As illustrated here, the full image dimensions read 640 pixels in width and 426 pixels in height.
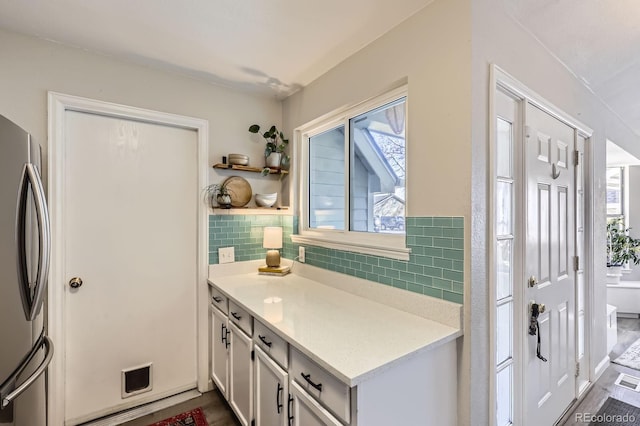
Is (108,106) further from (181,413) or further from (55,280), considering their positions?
(181,413)

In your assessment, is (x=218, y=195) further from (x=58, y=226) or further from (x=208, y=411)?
(x=208, y=411)

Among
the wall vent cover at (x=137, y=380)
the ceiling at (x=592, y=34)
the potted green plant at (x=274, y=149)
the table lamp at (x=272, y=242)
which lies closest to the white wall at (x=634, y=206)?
the ceiling at (x=592, y=34)

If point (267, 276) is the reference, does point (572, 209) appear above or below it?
above

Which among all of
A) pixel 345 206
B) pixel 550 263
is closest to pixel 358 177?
pixel 345 206

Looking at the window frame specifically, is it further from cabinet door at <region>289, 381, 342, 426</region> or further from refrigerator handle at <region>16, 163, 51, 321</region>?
refrigerator handle at <region>16, 163, 51, 321</region>

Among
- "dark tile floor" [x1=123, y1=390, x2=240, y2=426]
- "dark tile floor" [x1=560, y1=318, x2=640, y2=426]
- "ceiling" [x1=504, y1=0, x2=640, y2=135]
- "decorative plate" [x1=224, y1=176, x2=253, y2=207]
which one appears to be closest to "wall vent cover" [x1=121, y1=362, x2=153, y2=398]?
"dark tile floor" [x1=123, y1=390, x2=240, y2=426]

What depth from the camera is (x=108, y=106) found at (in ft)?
6.27

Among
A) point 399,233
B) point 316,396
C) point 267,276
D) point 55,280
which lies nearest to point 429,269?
point 399,233

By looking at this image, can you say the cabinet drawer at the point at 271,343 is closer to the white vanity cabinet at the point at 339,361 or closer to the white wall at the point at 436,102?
the white vanity cabinet at the point at 339,361

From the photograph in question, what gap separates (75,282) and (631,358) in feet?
15.5

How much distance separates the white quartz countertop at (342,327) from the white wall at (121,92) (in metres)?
1.07

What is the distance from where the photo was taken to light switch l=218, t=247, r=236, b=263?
2.34 meters

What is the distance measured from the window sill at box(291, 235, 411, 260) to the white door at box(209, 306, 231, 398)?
816 mm

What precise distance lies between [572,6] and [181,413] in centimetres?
330
